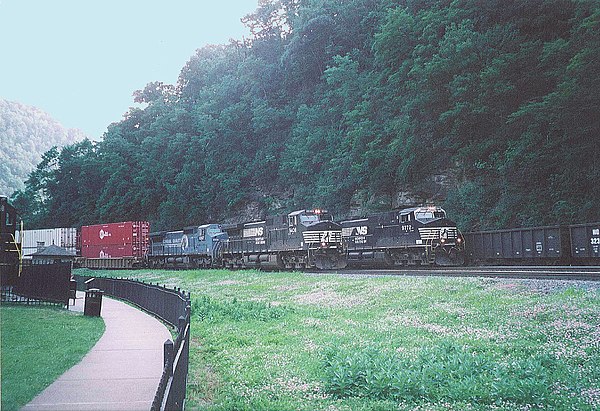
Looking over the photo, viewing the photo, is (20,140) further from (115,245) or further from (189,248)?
(189,248)

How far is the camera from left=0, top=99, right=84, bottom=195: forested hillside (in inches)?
2997

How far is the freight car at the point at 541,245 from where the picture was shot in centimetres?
2541

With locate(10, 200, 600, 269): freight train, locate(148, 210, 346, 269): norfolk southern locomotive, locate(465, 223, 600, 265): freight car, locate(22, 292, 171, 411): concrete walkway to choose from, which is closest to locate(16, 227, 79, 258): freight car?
locate(148, 210, 346, 269): norfolk southern locomotive

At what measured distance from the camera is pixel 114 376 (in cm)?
934

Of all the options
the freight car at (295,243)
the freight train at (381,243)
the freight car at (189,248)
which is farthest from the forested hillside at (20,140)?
the freight car at (295,243)

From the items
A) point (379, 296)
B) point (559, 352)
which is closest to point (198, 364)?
point (559, 352)

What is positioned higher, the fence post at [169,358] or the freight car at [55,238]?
the freight car at [55,238]

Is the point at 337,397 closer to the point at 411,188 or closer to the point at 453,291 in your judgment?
the point at 453,291

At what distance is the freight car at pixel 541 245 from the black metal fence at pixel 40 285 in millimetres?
19738

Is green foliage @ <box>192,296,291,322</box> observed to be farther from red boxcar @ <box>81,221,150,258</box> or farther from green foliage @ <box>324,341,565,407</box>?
red boxcar @ <box>81,221,150,258</box>

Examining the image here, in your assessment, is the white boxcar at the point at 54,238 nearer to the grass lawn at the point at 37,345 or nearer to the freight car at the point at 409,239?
the freight car at the point at 409,239

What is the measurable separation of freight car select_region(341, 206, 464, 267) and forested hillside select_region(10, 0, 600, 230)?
17.4 feet

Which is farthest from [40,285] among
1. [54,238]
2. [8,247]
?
[54,238]

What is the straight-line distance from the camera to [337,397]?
7.96 meters
